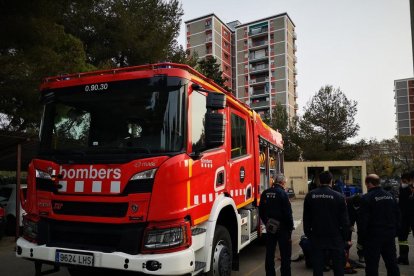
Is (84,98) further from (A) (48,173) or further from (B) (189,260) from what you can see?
(B) (189,260)

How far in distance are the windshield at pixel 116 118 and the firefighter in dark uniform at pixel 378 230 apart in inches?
123

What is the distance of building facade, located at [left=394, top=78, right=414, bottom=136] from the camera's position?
128625 mm

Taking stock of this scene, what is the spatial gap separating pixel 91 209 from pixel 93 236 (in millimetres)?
305

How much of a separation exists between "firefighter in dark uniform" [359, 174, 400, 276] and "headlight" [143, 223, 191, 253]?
2.93 meters

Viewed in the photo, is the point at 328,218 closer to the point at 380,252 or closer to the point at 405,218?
the point at 380,252

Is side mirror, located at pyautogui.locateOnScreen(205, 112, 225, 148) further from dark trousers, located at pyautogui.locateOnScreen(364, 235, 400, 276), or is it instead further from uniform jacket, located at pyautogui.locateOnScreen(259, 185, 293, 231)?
dark trousers, located at pyautogui.locateOnScreen(364, 235, 400, 276)

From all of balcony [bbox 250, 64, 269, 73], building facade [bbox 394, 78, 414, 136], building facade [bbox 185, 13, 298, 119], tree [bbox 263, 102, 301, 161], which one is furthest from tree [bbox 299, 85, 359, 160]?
building facade [bbox 394, 78, 414, 136]

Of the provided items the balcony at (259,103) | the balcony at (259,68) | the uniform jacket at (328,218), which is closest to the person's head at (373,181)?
the uniform jacket at (328,218)

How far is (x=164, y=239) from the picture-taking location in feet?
13.9

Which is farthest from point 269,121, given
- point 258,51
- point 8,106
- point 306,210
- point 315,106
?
point 306,210

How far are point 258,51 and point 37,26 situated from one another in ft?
242

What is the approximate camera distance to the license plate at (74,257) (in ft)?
14.0

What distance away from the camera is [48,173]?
472 centimetres

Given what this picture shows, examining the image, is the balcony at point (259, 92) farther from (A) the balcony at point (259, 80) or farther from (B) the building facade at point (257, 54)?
(A) the balcony at point (259, 80)
